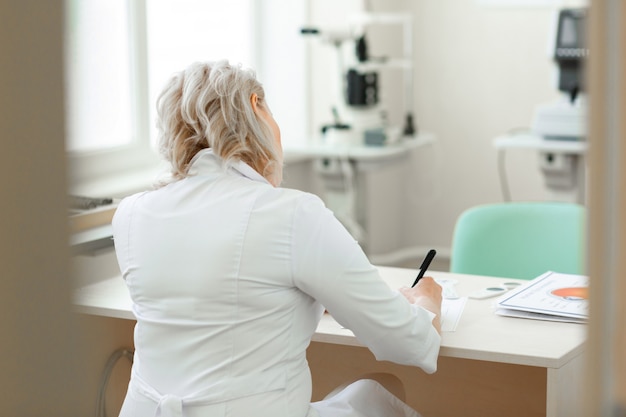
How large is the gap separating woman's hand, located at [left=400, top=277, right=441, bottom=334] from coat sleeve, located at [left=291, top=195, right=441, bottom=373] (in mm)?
149

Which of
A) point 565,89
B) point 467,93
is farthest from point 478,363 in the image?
point 467,93

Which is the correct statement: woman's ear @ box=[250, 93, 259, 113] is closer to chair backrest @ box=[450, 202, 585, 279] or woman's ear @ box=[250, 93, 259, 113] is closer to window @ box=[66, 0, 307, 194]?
window @ box=[66, 0, 307, 194]

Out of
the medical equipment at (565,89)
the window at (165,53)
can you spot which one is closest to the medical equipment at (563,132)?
the medical equipment at (565,89)

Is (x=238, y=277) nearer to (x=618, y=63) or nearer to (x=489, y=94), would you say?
(x=618, y=63)

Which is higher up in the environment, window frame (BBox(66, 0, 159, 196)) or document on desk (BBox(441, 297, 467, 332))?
window frame (BBox(66, 0, 159, 196))

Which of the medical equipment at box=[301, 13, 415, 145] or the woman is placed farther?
the medical equipment at box=[301, 13, 415, 145]

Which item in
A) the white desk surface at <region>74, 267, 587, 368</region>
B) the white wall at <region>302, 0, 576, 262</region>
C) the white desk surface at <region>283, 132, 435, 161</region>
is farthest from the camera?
the white wall at <region>302, 0, 576, 262</region>

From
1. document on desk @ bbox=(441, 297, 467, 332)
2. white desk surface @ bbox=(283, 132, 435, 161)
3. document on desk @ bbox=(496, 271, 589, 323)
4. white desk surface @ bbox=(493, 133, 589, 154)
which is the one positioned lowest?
document on desk @ bbox=(441, 297, 467, 332)

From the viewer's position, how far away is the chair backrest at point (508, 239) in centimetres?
251

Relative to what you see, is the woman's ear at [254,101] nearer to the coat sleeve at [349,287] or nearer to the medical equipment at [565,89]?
the coat sleeve at [349,287]

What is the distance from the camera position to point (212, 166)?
1.53 metres

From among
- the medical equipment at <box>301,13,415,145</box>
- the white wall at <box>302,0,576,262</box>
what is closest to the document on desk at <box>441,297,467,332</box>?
the medical equipment at <box>301,13,415,145</box>

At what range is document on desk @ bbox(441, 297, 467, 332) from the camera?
5.85ft

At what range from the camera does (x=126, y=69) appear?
354cm
